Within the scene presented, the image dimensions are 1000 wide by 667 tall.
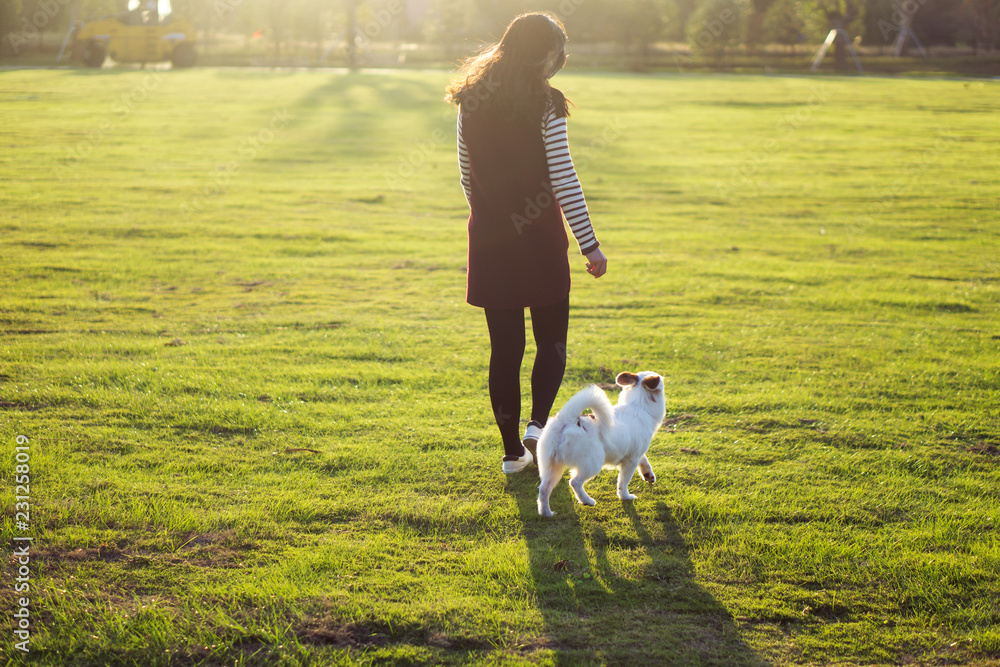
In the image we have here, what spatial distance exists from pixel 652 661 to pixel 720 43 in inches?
2299

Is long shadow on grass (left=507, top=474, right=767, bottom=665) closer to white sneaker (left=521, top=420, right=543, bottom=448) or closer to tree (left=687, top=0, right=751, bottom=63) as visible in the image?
white sneaker (left=521, top=420, right=543, bottom=448)

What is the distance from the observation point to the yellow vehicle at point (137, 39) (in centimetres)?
4019

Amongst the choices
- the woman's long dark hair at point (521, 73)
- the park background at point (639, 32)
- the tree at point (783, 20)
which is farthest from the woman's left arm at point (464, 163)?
the tree at point (783, 20)

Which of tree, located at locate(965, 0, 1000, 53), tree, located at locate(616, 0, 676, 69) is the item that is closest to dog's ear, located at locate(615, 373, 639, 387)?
tree, located at locate(616, 0, 676, 69)

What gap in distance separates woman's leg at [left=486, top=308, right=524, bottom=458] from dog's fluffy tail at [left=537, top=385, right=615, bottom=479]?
0.49m

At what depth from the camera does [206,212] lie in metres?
11.8

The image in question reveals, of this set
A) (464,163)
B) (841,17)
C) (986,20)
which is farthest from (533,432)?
(986,20)

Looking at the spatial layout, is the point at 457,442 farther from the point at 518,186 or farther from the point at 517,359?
the point at 518,186

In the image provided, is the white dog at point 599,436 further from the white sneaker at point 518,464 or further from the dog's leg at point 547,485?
the white sneaker at point 518,464

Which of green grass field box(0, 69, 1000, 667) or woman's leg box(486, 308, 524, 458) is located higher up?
woman's leg box(486, 308, 524, 458)

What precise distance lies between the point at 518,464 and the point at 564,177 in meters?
1.62

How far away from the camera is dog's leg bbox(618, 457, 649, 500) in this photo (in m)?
3.87

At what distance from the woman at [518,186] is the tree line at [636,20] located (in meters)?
49.1

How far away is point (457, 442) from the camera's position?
4625 millimetres
